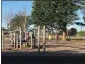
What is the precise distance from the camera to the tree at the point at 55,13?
49375 millimetres

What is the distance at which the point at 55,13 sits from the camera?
49.6m

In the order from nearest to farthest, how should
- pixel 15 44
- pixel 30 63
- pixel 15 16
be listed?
pixel 30 63 < pixel 15 44 < pixel 15 16

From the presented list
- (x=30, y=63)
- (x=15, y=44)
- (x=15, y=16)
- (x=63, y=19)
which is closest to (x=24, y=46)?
(x=15, y=44)

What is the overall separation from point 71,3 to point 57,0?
8.49 ft

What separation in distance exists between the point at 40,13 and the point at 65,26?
5.23m

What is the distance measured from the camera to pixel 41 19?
1997 inches

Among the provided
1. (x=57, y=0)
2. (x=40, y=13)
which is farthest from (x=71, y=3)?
(x=40, y=13)

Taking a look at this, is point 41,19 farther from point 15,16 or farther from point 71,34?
point 71,34

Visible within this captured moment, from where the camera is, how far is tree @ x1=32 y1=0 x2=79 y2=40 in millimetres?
49375

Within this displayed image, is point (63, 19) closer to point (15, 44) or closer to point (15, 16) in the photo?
point (15, 16)

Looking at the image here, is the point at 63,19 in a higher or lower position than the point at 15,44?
higher

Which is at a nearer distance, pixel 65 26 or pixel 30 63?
pixel 30 63

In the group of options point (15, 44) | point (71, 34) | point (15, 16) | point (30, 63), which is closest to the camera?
point (30, 63)

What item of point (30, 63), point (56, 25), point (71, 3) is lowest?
point (30, 63)
